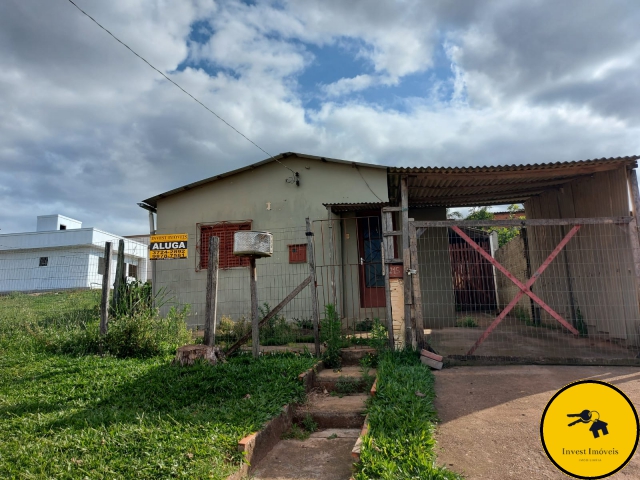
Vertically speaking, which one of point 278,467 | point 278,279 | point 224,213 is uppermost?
point 224,213

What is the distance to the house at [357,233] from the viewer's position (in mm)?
7312

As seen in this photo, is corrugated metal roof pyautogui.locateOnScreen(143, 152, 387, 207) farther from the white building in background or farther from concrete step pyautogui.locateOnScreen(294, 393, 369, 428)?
concrete step pyautogui.locateOnScreen(294, 393, 369, 428)

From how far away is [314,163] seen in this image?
32.2ft

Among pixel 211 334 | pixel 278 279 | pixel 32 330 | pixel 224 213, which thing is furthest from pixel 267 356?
pixel 224 213

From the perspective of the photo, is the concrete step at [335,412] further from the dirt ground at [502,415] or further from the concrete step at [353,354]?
the concrete step at [353,354]

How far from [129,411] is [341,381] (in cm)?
247

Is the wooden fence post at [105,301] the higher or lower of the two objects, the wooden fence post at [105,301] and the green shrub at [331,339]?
the higher

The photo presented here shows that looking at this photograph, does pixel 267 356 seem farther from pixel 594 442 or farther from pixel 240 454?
pixel 594 442

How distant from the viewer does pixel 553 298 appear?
9.01 metres

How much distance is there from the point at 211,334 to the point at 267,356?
3.00ft

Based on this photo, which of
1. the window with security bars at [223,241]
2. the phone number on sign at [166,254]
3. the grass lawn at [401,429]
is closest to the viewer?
the grass lawn at [401,429]

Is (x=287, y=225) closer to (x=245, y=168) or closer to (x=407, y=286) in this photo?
(x=245, y=168)

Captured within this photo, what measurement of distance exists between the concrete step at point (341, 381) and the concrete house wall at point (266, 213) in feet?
10.8

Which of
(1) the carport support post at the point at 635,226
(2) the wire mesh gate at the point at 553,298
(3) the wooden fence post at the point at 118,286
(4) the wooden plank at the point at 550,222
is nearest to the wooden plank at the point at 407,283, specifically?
(2) the wire mesh gate at the point at 553,298
